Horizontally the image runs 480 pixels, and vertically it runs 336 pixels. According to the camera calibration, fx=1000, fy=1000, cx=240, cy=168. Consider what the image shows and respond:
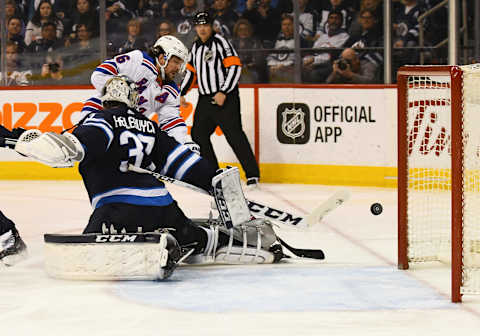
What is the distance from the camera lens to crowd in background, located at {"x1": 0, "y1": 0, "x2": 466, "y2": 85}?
8.66 metres

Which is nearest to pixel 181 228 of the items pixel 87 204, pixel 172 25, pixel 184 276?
pixel 184 276

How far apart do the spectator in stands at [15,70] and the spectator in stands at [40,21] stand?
0.51 feet

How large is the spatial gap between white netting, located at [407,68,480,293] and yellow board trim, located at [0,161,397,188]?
1265 mm

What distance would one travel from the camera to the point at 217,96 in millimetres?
7672

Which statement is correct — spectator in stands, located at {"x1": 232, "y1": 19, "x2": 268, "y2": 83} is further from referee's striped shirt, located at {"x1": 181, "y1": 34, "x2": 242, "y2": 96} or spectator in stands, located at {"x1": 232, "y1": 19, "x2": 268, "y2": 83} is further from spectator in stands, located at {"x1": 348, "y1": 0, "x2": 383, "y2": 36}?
referee's striped shirt, located at {"x1": 181, "y1": 34, "x2": 242, "y2": 96}

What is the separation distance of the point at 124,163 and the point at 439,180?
1.96 metres

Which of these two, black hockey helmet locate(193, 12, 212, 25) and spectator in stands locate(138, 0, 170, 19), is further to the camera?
spectator in stands locate(138, 0, 170, 19)

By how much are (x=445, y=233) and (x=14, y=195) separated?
11.8 ft

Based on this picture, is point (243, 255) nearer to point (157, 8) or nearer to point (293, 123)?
point (293, 123)

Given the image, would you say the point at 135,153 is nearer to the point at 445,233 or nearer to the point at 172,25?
the point at 445,233

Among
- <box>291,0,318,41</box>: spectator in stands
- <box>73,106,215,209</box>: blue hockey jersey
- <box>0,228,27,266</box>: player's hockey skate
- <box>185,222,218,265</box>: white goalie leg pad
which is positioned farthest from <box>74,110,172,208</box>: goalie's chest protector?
<box>291,0,318,41</box>: spectator in stands

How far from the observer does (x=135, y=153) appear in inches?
157

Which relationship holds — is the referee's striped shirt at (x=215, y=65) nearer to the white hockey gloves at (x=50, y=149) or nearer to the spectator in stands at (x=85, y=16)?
the spectator in stands at (x=85, y=16)

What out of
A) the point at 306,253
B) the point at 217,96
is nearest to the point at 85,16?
the point at 217,96
